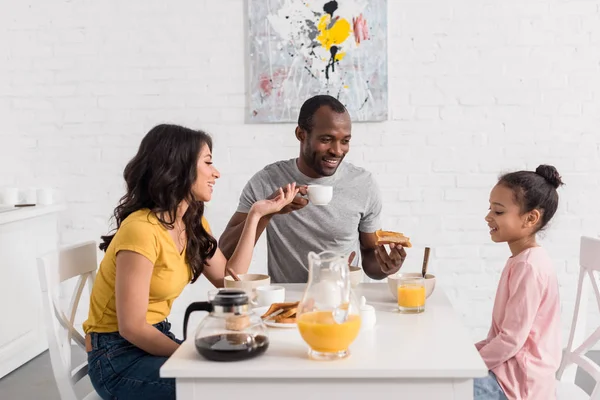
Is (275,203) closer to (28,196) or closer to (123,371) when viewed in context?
(123,371)

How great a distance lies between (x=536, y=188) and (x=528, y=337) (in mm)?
390

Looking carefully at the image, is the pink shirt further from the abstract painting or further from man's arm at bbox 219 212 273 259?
the abstract painting

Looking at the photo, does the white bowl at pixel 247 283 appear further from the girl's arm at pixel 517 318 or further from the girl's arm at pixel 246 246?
the girl's arm at pixel 517 318

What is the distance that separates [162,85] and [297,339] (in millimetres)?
2090

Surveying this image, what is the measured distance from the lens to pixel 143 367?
159 centimetres

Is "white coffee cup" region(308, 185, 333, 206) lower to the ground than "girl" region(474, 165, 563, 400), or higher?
higher

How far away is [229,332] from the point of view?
1220 mm

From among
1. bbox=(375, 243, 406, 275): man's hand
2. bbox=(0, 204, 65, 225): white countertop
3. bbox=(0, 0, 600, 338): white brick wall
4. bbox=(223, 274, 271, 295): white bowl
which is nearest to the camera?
bbox=(223, 274, 271, 295): white bowl

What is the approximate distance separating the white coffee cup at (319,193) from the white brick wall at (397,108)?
45.9 inches

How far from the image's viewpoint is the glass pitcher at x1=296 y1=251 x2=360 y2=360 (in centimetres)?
120

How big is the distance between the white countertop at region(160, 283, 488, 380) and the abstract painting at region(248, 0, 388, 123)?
69.6 inches

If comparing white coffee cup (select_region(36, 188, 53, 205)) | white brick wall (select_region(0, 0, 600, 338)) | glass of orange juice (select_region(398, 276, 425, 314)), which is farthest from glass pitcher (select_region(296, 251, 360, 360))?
white coffee cup (select_region(36, 188, 53, 205))

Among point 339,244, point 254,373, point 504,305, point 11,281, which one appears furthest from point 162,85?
point 254,373

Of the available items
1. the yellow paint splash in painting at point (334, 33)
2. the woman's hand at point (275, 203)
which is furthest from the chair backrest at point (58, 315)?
the yellow paint splash in painting at point (334, 33)
